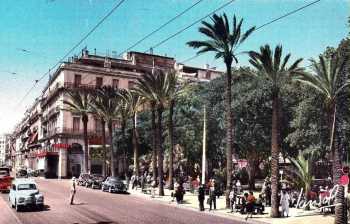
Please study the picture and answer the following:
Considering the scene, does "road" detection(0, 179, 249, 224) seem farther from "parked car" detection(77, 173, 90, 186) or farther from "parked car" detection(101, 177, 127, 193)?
"parked car" detection(77, 173, 90, 186)

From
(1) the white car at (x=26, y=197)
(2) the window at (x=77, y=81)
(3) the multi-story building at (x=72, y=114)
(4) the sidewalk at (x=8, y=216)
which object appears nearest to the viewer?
(4) the sidewalk at (x=8, y=216)

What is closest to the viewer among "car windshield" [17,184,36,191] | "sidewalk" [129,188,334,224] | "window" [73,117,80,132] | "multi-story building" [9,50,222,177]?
"sidewalk" [129,188,334,224]

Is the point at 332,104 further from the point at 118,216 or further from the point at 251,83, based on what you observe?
the point at 251,83

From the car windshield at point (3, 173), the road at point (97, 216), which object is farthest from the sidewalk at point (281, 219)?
the car windshield at point (3, 173)

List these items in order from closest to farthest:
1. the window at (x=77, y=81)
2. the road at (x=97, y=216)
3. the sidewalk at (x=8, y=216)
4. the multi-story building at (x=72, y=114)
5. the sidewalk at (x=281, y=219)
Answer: the sidewalk at (x=8, y=216)
the road at (x=97, y=216)
the sidewalk at (x=281, y=219)
the multi-story building at (x=72, y=114)
the window at (x=77, y=81)

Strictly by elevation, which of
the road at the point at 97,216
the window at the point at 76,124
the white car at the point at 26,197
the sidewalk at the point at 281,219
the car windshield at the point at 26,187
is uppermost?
the window at the point at 76,124

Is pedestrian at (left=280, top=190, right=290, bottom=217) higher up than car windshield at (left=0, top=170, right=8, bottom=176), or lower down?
lower down

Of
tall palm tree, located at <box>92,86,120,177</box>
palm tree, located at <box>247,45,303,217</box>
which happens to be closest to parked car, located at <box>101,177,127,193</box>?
tall palm tree, located at <box>92,86,120,177</box>

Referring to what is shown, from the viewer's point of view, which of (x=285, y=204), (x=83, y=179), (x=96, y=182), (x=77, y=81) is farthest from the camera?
(x=77, y=81)

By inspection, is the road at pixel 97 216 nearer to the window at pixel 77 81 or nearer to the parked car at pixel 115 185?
the parked car at pixel 115 185

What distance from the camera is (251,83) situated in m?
47.2

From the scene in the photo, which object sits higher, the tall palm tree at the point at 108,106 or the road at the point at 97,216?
the tall palm tree at the point at 108,106

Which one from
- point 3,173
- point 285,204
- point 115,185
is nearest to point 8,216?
point 285,204

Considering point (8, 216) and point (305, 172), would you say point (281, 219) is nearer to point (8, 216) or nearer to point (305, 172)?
point (305, 172)
